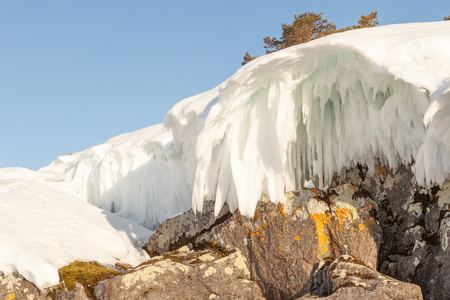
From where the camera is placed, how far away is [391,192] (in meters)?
7.55

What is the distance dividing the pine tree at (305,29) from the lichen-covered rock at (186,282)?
21847mm

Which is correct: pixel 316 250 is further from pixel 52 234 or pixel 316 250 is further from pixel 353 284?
pixel 52 234

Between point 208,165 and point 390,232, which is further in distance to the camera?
point 208,165

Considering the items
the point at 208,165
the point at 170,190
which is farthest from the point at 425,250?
the point at 170,190

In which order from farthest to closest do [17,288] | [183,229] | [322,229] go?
[183,229] < [322,229] < [17,288]

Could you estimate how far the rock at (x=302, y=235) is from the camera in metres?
7.25

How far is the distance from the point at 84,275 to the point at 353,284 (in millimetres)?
4465

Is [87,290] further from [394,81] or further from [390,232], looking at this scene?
[394,81]

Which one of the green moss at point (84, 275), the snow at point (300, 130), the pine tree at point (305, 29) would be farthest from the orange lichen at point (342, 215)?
the pine tree at point (305, 29)

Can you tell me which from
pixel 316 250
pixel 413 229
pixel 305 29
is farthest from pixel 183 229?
pixel 305 29

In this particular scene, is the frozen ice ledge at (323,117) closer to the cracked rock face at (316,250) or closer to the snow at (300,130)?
the snow at (300,130)

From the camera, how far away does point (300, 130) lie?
8367mm

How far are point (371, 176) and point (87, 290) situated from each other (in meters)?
5.29

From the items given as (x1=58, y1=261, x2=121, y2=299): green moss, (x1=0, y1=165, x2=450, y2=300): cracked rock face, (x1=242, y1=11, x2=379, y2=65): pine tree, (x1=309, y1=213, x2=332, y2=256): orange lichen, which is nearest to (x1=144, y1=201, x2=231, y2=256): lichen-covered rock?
(x1=0, y1=165, x2=450, y2=300): cracked rock face
